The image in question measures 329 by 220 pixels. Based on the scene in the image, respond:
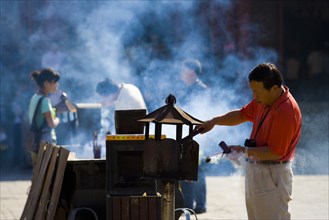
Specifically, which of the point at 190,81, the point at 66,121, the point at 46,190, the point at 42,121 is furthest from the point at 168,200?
the point at 66,121

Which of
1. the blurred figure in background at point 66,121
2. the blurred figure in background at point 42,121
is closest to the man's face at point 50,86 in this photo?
the blurred figure in background at point 42,121

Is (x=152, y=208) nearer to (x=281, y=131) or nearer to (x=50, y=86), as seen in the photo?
(x=281, y=131)

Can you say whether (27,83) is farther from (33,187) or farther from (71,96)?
(33,187)

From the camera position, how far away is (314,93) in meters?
17.7

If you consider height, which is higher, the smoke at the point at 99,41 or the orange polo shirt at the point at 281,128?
the smoke at the point at 99,41

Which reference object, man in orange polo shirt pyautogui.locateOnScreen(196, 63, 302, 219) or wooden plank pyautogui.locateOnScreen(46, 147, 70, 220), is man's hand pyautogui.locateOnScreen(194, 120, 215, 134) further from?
wooden plank pyautogui.locateOnScreen(46, 147, 70, 220)

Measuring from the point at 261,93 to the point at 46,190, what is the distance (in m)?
2.47

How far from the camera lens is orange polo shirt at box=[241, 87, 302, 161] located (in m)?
5.55

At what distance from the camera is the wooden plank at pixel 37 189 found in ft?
24.2

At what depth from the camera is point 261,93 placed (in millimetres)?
5680

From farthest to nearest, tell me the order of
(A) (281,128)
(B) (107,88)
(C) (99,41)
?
(C) (99,41) → (B) (107,88) → (A) (281,128)

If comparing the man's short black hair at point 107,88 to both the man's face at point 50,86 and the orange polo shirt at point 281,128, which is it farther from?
the orange polo shirt at point 281,128

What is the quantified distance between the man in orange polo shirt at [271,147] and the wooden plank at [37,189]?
2361mm

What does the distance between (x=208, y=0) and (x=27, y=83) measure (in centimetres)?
361
